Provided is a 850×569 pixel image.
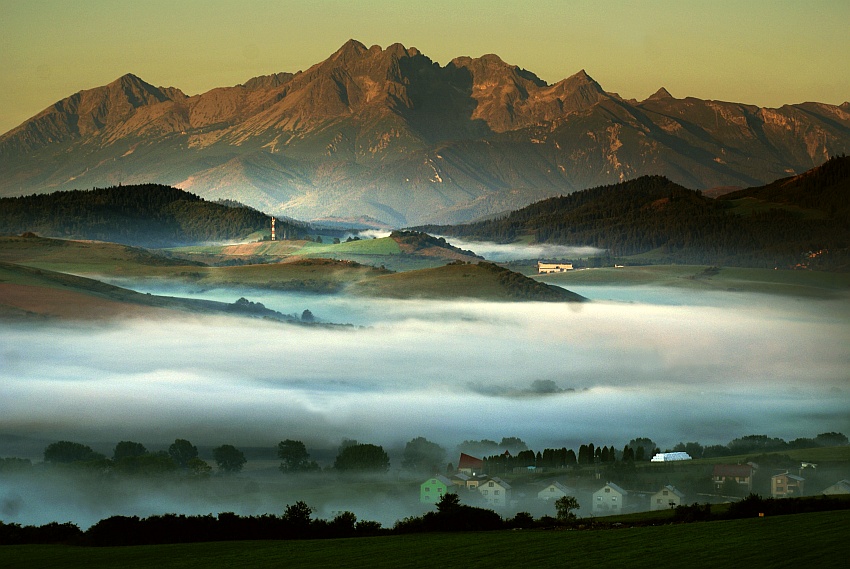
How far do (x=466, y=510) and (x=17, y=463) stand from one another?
84.5 m

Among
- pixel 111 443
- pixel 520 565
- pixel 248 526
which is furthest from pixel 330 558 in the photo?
pixel 111 443

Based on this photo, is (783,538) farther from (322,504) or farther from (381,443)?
(381,443)

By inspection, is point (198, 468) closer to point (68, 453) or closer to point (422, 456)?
point (68, 453)

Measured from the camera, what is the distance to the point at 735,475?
132 m

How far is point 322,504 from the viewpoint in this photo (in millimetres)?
123938

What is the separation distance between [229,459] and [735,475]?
195 ft

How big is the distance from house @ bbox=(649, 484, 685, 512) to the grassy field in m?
43.9

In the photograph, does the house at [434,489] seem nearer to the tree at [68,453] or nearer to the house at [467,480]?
the house at [467,480]

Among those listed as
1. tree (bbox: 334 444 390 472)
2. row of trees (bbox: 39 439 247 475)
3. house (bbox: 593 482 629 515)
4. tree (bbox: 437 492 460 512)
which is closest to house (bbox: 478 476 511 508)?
A: house (bbox: 593 482 629 515)

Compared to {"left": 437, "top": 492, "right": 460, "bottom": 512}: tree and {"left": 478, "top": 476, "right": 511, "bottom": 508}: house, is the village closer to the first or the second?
{"left": 478, "top": 476, "right": 511, "bottom": 508}: house

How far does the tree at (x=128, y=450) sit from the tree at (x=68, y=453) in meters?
2.21

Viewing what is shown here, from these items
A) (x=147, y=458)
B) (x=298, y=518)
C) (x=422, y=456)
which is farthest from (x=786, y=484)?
(x=147, y=458)

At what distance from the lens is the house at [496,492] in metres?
125

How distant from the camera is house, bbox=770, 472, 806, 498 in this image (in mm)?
122938
